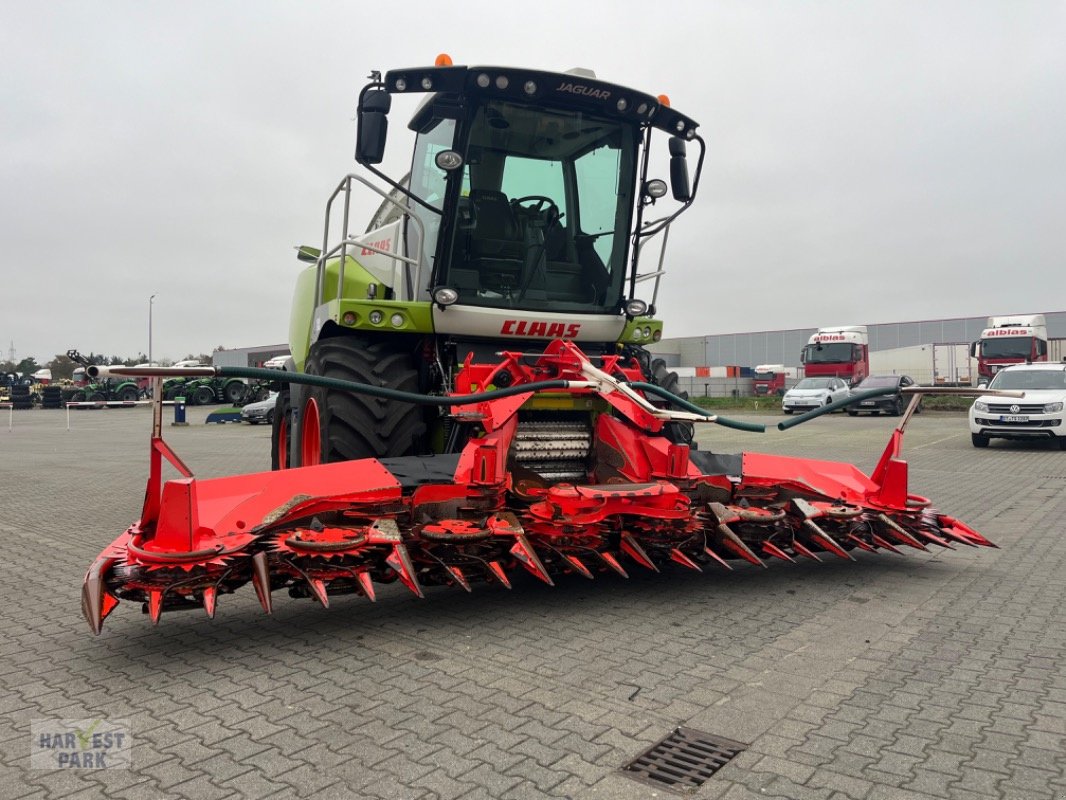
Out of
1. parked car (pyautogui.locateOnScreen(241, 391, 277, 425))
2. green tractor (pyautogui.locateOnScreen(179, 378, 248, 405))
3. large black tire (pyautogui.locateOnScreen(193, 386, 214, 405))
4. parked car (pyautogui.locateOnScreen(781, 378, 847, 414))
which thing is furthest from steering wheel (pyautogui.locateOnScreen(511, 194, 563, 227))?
large black tire (pyautogui.locateOnScreen(193, 386, 214, 405))

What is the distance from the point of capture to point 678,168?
21.5 feet

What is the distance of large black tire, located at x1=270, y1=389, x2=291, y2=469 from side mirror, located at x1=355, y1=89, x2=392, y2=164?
12.0ft

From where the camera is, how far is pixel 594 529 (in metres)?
4.38

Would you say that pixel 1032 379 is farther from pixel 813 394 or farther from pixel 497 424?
pixel 497 424

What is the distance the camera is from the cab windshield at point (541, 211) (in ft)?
19.7

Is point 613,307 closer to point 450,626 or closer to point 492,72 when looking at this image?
point 492,72

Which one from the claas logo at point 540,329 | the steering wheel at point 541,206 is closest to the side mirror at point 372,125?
the steering wheel at point 541,206

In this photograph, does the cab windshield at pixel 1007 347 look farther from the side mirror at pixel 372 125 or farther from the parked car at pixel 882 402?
the side mirror at pixel 372 125

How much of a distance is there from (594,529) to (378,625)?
1254 mm

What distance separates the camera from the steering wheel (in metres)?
6.21

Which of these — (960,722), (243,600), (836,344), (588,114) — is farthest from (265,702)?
(836,344)

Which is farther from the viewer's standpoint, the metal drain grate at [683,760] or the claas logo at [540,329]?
the claas logo at [540,329]

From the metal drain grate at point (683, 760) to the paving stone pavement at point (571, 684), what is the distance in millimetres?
56

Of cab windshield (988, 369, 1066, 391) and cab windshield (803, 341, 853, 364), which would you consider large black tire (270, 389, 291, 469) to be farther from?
cab windshield (803, 341, 853, 364)
